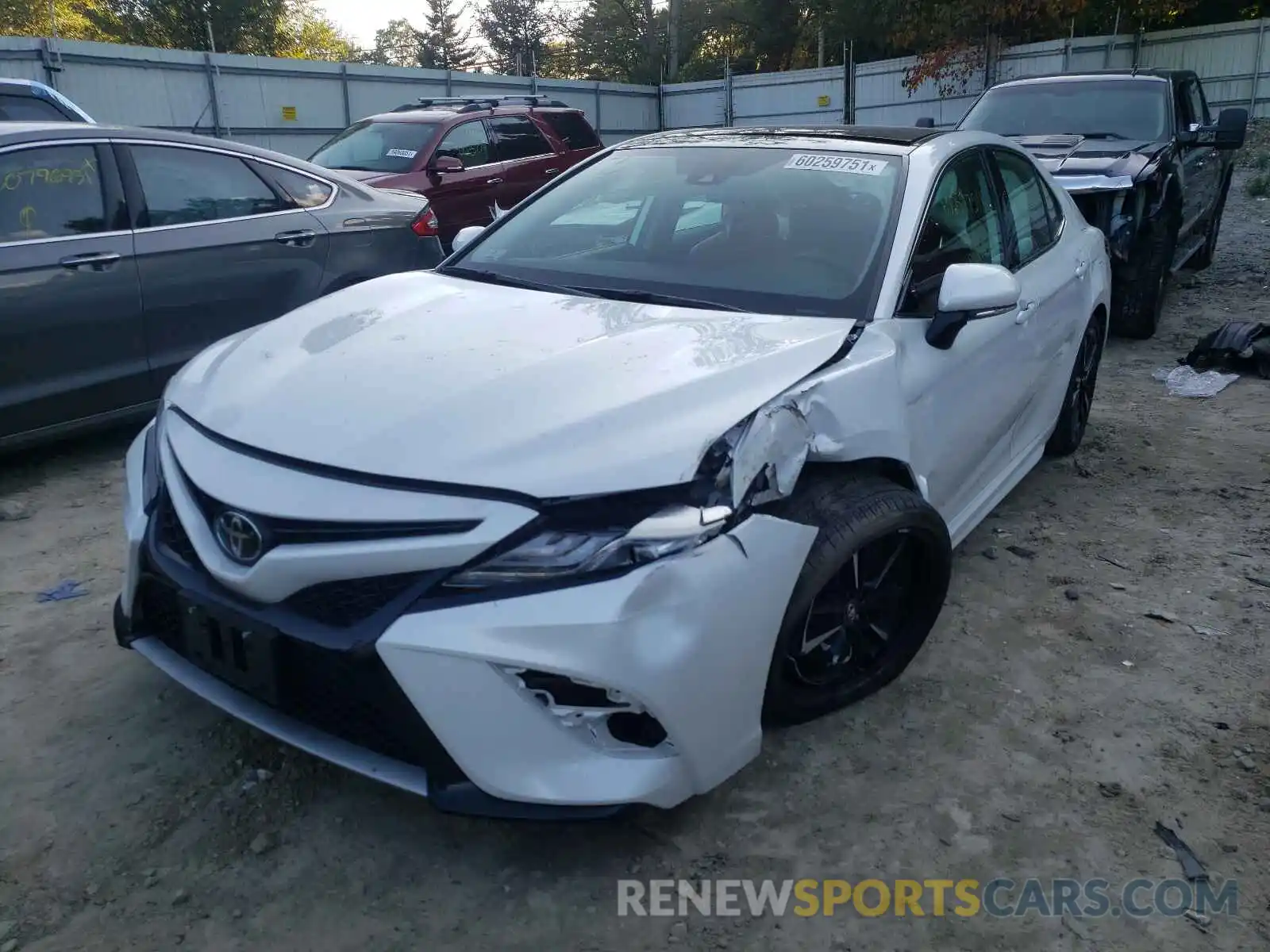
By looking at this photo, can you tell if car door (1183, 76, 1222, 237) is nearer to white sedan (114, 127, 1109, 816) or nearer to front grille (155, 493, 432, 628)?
white sedan (114, 127, 1109, 816)

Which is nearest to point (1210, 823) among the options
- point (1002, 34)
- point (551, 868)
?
point (551, 868)

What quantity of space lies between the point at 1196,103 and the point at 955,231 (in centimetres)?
673

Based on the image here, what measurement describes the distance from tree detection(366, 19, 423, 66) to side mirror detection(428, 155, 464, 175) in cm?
4404

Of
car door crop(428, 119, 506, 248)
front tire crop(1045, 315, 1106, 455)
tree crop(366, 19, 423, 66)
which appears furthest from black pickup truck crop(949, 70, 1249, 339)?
tree crop(366, 19, 423, 66)

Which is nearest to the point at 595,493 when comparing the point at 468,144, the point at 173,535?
the point at 173,535

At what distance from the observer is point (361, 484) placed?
2074 mm

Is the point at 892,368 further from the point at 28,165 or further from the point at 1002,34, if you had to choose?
the point at 1002,34

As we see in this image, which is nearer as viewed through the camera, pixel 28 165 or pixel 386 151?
pixel 28 165

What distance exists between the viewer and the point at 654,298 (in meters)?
2.97

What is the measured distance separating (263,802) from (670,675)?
1.11m

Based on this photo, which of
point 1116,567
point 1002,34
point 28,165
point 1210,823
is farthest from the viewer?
point 1002,34

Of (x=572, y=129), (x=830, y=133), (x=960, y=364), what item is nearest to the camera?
(x=960, y=364)

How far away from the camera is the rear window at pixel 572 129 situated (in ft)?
35.2

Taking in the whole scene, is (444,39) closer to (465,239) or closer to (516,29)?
(516,29)
